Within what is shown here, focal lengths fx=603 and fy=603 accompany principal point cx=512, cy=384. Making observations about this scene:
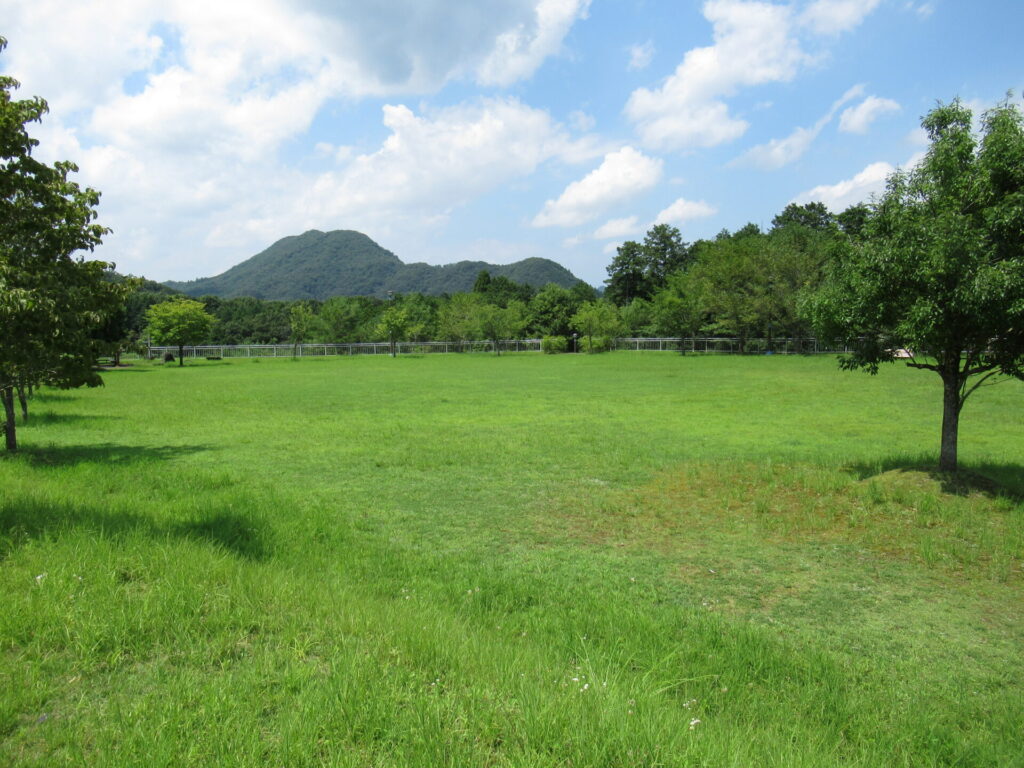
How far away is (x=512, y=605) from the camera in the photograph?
500 centimetres

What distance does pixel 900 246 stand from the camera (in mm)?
8102

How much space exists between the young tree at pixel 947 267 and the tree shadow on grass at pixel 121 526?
A: 8.26 metres

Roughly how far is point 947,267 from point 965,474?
307cm

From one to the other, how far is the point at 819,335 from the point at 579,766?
28.4 feet

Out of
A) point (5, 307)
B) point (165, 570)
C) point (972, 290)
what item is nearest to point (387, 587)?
point (165, 570)

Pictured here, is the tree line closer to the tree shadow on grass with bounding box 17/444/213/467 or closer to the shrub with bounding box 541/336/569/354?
the tree shadow on grass with bounding box 17/444/213/467

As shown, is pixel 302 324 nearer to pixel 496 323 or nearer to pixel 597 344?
pixel 496 323

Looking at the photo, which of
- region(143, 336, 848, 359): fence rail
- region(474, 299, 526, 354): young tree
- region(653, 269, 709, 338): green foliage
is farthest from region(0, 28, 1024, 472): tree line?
region(474, 299, 526, 354): young tree

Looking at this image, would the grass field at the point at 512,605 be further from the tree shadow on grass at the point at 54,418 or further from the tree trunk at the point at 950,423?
the tree shadow on grass at the point at 54,418

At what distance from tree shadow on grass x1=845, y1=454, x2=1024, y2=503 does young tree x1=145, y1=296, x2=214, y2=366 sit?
54.3 m

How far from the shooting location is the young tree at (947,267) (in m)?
7.45

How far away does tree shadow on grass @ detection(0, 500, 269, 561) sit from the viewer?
5.39 metres

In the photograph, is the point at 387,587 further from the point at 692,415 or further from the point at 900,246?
the point at 692,415

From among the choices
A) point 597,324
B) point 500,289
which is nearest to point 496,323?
point 597,324
